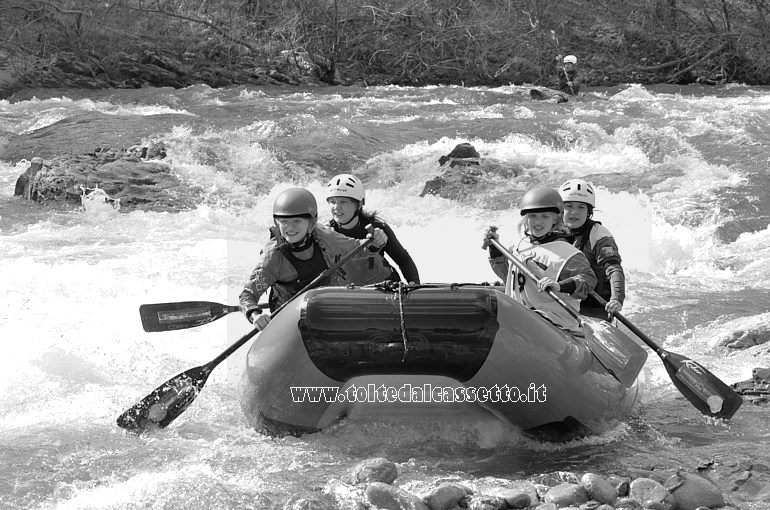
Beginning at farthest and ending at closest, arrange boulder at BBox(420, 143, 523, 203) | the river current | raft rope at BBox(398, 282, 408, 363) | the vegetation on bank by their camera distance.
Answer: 1. the vegetation on bank
2. boulder at BBox(420, 143, 523, 203)
3. the river current
4. raft rope at BBox(398, 282, 408, 363)

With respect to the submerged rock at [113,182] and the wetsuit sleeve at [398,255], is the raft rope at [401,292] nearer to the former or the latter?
the wetsuit sleeve at [398,255]

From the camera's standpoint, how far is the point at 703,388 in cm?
543

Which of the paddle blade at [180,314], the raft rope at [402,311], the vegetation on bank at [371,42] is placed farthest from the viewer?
the vegetation on bank at [371,42]

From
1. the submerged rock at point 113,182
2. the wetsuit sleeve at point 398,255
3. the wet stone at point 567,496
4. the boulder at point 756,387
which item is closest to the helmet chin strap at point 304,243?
the wetsuit sleeve at point 398,255

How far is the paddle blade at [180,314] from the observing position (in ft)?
18.8

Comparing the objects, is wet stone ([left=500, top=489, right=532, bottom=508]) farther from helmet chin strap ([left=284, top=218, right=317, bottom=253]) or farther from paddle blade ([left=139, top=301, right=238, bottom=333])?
paddle blade ([left=139, top=301, right=238, bottom=333])

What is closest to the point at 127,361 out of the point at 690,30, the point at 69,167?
the point at 69,167

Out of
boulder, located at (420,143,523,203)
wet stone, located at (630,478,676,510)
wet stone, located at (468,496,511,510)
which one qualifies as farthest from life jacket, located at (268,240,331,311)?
boulder, located at (420,143,523,203)

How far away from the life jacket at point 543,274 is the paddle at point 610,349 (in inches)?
2.8

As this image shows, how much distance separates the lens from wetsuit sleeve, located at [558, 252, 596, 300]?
5355mm

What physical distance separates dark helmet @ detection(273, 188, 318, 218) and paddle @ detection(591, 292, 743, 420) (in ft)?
5.99

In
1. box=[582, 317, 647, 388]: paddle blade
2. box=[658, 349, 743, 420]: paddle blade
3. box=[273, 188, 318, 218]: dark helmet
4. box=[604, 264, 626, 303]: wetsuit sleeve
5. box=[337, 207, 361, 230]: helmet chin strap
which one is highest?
box=[273, 188, 318, 218]: dark helmet

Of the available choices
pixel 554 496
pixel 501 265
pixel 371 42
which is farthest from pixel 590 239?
pixel 371 42

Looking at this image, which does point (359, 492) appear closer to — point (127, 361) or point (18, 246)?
point (127, 361)
